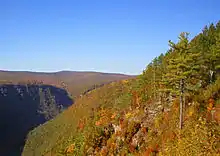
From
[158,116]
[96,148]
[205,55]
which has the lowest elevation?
[96,148]

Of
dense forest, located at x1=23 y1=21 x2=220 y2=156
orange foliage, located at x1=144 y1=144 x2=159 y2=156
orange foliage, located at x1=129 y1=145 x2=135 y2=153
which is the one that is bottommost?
orange foliage, located at x1=129 y1=145 x2=135 y2=153

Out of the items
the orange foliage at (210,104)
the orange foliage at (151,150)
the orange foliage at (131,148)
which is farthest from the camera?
the orange foliage at (131,148)

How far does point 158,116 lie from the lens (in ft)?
165

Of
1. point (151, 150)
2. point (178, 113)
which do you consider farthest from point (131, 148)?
point (178, 113)

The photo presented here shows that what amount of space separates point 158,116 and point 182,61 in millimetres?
19300

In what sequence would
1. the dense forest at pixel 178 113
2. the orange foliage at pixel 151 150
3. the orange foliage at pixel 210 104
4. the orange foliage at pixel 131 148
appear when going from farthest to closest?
the orange foliage at pixel 131 148 < the orange foliage at pixel 151 150 < the orange foliage at pixel 210 104 < the dense forest at pixel 178 113

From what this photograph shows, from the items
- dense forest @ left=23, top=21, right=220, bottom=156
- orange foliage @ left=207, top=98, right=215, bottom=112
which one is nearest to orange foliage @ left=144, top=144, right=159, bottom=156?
Answer: dense forest @ left=23, top=21, right=220, bottom=156

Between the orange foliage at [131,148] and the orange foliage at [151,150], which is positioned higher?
the orange foliage at [151,150]

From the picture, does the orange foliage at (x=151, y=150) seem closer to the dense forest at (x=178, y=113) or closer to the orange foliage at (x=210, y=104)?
the dense forest at (x=178, y=113)

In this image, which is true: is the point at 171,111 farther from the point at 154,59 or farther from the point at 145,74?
the point at 154,59

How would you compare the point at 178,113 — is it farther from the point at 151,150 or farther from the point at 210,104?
the point at 151,150

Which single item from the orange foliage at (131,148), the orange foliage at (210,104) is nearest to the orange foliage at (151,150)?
the orange foliage at (131,148)

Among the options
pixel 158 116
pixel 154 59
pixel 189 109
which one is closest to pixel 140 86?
pixel 154 59

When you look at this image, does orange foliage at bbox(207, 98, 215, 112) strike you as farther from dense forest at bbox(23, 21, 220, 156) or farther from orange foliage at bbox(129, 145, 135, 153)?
orange foliage at bbox(129, 145, 135, 153)
